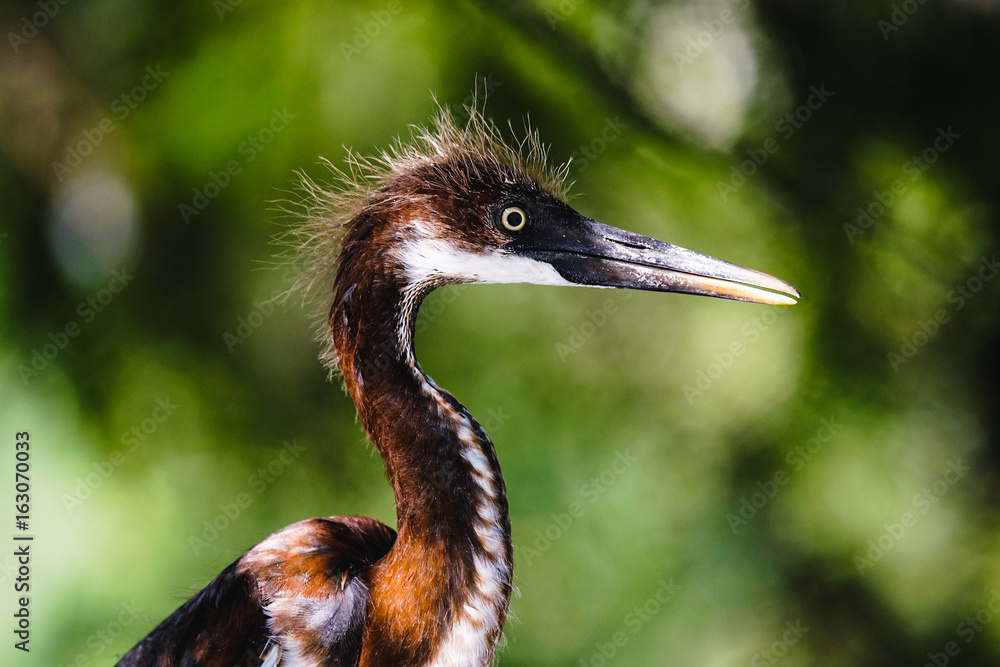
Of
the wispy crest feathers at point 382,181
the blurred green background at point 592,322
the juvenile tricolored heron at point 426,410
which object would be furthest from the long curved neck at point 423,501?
the blurred green background at point 592,322

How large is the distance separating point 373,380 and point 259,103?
1.18 meters

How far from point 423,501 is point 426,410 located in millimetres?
108

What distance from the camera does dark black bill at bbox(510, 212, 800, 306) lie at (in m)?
1.00

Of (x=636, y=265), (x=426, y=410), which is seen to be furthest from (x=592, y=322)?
(x=426, y=410)

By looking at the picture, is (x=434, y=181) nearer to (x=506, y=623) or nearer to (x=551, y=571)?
(x=506, y=623)

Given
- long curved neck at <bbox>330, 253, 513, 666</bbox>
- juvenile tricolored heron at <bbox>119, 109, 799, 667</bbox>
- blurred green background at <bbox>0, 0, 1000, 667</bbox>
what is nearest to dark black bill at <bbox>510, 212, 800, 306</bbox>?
juvenile tricolored heron at <bbox>119, 109, 799, 667</bbox>

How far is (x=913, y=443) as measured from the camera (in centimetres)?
208

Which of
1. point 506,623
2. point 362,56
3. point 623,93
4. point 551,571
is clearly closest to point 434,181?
point 506,623

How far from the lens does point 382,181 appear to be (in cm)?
104

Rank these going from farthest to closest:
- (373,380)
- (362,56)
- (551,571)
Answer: (551,571) < (362,56) < (373,380)

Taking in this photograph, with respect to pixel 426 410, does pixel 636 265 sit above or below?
above

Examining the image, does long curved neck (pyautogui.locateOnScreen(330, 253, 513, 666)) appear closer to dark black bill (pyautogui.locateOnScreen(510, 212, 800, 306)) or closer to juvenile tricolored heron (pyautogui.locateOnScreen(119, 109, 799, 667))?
juvenile tricolored heron (pyautogui.locateOnScreen(119, 109, 799, 667))

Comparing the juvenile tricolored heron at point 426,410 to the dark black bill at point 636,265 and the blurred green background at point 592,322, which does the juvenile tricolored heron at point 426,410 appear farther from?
the blurred green background at point 592,322

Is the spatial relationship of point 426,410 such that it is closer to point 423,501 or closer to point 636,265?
point 423,501
